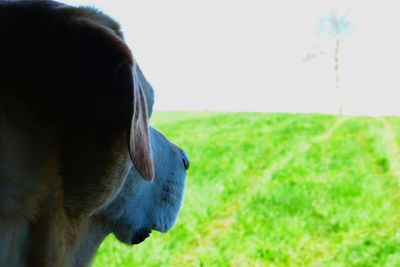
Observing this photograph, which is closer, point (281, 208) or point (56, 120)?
point (56, 120)

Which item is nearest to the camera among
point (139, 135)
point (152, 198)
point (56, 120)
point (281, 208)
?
point (139, 135)

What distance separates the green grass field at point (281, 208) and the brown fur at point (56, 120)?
9.78 feet

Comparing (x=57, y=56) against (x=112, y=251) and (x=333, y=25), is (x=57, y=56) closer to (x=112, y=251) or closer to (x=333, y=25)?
(x=112, y=251)

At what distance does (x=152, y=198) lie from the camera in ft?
6.10

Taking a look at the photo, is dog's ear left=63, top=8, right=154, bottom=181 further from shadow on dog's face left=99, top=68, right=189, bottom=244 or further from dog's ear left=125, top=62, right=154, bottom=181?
shadow on dog's face left=99, top=68, right=189, bottom=244

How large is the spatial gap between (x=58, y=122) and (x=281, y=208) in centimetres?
464

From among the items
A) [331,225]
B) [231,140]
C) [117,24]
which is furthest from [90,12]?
[231,140]

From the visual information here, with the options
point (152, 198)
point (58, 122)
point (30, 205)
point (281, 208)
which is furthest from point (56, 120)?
point (281, 208)

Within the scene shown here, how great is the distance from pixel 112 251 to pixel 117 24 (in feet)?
10.4

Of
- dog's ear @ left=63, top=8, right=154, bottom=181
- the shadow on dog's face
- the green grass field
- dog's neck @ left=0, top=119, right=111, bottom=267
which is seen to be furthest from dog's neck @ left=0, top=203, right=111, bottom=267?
the green grass field

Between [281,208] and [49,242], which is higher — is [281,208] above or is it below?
below

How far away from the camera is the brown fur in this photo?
1266 mm

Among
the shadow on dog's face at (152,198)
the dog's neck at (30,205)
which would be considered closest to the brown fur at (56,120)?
the dog's neck at (30,205)

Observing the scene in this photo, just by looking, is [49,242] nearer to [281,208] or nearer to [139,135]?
[139,135]
